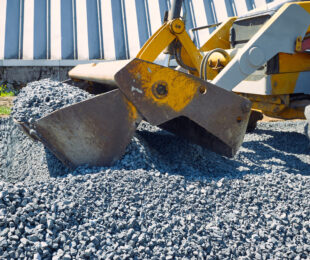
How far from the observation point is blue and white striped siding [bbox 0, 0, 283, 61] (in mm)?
7395

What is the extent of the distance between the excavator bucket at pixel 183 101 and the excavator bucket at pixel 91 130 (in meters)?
0.11

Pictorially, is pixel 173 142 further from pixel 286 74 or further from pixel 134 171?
pixel 286 74

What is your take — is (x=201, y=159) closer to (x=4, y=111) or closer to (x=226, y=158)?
(x=226, y=158)

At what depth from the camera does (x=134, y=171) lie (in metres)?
2.41

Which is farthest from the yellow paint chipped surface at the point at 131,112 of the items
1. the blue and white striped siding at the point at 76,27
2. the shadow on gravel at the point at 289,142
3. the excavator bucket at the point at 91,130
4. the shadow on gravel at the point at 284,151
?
the blue and white striped siding at the point at 76,27

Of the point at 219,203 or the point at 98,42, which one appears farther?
the point at 98,42

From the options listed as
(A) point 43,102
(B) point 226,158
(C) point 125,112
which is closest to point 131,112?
(C) point 125,112

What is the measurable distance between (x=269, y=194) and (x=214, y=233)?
0.61m

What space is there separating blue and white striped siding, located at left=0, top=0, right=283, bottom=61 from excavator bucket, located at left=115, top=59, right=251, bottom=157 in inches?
214

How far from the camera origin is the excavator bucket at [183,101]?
2447 mm

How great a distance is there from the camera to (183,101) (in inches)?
102

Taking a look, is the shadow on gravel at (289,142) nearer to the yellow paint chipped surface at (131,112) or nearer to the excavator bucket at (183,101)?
the excavator bucket at (183,101)

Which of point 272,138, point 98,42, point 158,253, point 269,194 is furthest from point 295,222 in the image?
point 98,42

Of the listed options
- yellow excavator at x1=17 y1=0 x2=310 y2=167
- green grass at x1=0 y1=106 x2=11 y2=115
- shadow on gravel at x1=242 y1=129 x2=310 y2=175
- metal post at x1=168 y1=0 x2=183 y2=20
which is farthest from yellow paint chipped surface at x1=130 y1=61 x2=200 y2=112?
green grass at x1=0 y1=106 x2=11 y2=115
